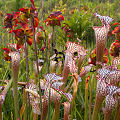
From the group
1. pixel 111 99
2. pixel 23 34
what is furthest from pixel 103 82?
pixel 23 34

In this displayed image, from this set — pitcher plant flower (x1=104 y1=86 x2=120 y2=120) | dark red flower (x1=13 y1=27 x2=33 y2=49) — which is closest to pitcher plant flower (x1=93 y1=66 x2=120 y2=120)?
pitcher plant flower (x1=104 y1=86 x2=120 y2=120)

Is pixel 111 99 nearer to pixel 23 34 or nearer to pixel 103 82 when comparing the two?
pixel 103 82

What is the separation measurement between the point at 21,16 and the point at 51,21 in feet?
2.24

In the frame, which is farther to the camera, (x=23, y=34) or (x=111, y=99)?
(x=23, y=34)

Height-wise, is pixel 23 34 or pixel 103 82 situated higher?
pixel 23 34

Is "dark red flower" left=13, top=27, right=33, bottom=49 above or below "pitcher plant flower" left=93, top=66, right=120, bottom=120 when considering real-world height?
above

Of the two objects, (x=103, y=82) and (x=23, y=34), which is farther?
(x=23, y=34)

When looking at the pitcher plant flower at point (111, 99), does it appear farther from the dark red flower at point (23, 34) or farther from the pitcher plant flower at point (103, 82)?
the dark red flower at point (23, 34)

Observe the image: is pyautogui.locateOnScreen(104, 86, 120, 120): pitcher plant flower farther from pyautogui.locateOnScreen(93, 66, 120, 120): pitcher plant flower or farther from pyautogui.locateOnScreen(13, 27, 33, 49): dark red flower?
pyautogui.locateOnScreen(13, 27, 33, 49): dark red flower

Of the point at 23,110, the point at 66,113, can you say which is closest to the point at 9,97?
the point at 23,110

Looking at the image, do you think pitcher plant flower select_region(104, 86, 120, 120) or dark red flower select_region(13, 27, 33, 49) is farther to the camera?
dark red flower select_region(13, 27, 33, 49)

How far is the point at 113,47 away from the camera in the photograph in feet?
3.61

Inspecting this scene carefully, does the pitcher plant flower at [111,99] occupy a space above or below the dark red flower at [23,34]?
below

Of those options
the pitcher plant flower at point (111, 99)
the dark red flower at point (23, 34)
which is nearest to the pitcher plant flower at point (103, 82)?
the pitcher plant flower at point (111, 99)
